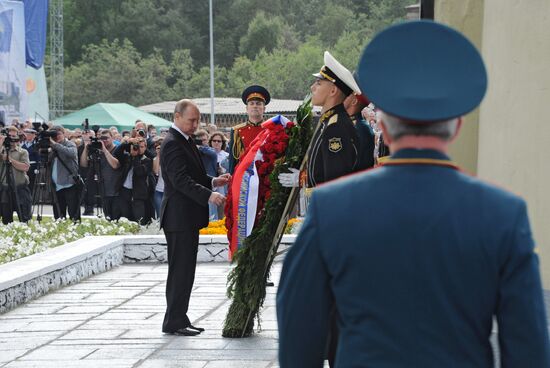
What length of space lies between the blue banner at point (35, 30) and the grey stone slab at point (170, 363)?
27714mm

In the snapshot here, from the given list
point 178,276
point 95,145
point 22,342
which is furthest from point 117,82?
point 22,342

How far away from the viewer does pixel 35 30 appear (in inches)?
1389

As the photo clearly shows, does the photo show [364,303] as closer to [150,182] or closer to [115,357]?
[115,357]

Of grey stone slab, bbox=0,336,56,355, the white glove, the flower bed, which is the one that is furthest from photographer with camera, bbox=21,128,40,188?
the white glove

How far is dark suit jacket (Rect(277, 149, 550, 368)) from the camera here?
262cm

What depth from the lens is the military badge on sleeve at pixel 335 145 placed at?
7.07m

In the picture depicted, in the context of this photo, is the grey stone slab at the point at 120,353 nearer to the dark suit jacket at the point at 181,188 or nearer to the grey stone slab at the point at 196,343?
the grey stone slab at the point at 196,343

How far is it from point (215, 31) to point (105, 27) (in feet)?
33.0

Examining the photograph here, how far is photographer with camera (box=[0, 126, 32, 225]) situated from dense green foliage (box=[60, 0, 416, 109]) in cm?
5309

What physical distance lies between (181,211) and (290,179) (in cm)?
94

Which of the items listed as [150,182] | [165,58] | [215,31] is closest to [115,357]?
[150,182]

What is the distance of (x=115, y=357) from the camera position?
7.91 meters

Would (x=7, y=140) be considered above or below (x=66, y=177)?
above

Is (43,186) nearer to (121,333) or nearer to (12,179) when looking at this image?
(12,179)
